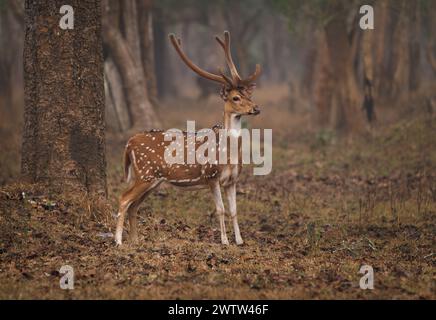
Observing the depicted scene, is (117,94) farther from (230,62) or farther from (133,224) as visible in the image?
(133,224)

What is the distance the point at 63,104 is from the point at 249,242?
355 centimetres

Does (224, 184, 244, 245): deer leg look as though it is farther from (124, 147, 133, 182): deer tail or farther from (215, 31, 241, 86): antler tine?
(215, 31, 241, 86): antler tine

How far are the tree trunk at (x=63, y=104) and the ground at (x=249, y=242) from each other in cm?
41

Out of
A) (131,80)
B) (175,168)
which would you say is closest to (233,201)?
(175,168)

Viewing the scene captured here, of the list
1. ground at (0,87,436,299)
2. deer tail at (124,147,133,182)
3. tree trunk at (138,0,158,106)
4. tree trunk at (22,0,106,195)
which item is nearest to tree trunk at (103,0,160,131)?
tree trunk at (138,0,158,106)

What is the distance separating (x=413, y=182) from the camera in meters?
15.3

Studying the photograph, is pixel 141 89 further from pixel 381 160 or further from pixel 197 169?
pixel 197 169

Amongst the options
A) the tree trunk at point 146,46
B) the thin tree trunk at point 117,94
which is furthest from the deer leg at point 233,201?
the tree trunk at point 146,46

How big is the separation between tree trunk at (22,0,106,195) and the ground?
412mm

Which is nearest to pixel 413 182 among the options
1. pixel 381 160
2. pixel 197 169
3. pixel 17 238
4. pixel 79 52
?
pixel 381 160

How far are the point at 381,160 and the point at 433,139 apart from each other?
152 cm

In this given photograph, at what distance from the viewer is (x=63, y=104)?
1127 centimetres

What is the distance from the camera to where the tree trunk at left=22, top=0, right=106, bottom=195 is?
11.2 metres

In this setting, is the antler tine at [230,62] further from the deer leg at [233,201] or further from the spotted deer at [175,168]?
the deer leg at [233,201]
